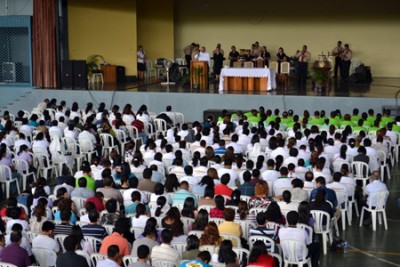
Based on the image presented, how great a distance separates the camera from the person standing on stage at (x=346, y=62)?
27234 millimetres

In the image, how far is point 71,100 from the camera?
24641 mm

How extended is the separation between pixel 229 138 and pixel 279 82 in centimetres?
957

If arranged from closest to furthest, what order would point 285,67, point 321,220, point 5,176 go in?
1. point 321,220
2. point 5,176
3. point 285,67

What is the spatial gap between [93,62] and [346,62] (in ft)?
28.1

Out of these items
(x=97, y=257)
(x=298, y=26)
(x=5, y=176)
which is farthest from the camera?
(x=298, y=26)

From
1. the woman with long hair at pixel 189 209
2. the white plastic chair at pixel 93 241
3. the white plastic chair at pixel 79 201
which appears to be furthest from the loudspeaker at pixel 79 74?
the white plastic chair at pixel 93 241

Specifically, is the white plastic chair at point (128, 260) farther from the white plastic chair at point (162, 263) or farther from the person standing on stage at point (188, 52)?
the person standing on stage at point (188, 52)

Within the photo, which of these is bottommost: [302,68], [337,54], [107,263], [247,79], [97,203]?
[107,263]

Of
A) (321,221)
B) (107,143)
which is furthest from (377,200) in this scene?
(107,143)

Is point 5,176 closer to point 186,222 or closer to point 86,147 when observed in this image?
point 86,147

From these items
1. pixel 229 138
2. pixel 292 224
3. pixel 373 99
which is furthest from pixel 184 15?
pixel 292 224

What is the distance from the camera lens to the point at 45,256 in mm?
10188

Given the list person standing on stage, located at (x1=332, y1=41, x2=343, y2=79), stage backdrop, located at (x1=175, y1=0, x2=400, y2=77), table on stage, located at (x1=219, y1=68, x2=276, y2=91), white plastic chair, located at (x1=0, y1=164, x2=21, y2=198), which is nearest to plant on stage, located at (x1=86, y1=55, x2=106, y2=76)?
stage backdrop, located at (x1=175, y1=0, x2=400, y2=77)

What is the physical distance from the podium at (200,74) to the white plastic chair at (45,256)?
15135 millimetres
